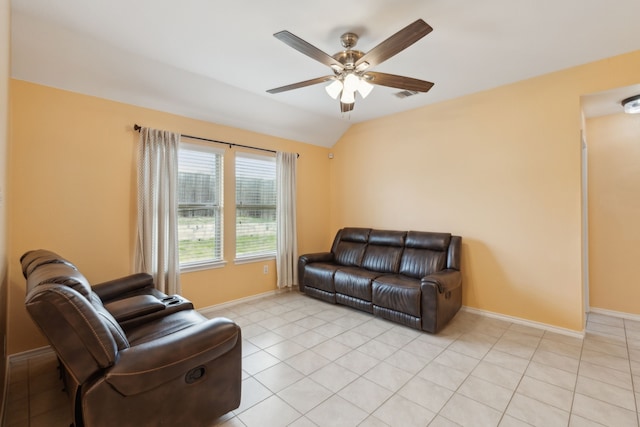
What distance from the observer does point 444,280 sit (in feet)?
9.96

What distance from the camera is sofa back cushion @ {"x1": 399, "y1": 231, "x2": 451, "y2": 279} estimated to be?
3572 mm

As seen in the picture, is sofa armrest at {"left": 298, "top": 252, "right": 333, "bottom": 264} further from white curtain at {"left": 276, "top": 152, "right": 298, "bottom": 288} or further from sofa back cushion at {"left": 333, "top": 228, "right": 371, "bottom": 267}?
white curtain at {"left": 276, "top": 152, "right": 298, "bottom": 288}

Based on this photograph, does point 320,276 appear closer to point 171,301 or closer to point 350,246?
point 350,246

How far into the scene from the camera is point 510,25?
2264mm

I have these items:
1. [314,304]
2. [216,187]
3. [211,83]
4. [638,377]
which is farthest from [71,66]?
[638,377]

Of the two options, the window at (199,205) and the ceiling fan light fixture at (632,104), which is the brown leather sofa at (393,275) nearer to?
the window at (199,205)

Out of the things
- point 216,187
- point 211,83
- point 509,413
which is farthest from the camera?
point 216,187

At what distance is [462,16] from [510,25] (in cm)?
46

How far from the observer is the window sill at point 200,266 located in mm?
3471

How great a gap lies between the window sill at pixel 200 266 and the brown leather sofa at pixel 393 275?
1.19 m

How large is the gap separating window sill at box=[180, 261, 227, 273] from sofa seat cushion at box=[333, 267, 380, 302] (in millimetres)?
1561

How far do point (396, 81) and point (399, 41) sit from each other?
1.81 feet

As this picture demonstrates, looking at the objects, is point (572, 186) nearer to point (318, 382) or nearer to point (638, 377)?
point (638, 377)

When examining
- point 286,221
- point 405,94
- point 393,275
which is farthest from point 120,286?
point 405,94
